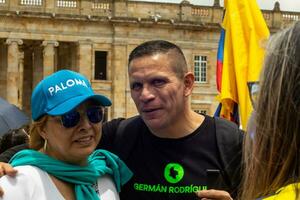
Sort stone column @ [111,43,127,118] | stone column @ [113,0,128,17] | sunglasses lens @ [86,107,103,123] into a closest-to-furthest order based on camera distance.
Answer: sunglasses lens @ [86,107,103,123], stone column @ [111,43,127,118], stone column @ [113,0,128,17]

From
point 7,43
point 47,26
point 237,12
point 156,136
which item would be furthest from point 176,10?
point 156,136

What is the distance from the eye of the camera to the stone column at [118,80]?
3581 centimetres

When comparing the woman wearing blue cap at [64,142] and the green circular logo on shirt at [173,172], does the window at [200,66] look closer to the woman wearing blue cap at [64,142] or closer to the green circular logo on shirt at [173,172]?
the green circular logo on shirt at [173,172]

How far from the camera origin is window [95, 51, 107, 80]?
120 ft

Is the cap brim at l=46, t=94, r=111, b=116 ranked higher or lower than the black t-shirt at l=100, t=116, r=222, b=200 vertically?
higher

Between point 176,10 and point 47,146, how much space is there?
3566cm

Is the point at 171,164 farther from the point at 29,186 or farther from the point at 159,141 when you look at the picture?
the point at 29,186

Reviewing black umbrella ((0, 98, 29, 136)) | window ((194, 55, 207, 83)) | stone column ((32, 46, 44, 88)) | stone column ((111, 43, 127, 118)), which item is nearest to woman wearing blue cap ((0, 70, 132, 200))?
black umbrella ((0, 98, 29, 136))

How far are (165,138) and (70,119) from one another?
724 mm

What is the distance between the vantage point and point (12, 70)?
35031 mm

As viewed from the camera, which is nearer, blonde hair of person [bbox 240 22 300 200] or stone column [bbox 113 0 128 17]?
blonde hair of person [bbox 240 22 300 200]

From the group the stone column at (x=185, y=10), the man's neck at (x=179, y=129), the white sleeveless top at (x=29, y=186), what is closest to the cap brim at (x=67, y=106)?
the white sleeveless top at (x=29, y=186)

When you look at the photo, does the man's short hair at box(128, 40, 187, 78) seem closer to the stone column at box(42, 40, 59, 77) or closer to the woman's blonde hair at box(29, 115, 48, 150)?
the woman's blonde hair at box(29, 115, 48, 150)

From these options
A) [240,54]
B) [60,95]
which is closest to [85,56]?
[240,54]
